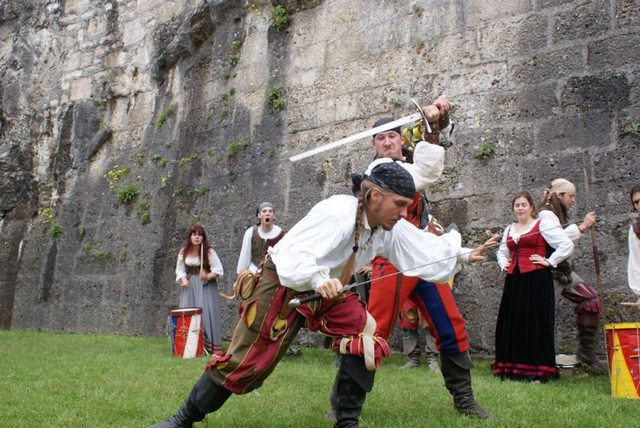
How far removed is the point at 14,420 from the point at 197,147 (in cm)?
677

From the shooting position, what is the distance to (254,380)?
359cm

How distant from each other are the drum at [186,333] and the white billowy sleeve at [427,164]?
4.33m

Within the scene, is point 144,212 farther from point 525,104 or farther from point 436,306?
point 436,306

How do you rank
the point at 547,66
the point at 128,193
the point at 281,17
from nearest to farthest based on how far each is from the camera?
the point at 547,66, the point at 281,17, the point at 128,193

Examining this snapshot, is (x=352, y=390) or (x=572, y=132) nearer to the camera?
(x=352, y=390)

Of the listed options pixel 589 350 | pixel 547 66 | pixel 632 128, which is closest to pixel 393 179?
pixel 589 350

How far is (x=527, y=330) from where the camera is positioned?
5.97 meters

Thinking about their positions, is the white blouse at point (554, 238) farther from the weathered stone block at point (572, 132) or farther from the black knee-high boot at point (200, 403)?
the black knee-high boot at point (200, 403)

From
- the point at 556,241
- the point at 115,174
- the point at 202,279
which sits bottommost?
the point at 202,279

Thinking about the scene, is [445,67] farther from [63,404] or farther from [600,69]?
[63,404]

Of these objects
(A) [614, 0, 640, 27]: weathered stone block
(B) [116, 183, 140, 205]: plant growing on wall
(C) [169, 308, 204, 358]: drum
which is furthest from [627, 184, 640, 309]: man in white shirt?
(B) [116, 183, 140, 205]: plant growing on wall

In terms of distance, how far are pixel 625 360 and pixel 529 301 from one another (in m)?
1.14

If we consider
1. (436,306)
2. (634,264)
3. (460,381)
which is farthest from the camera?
(634,264)

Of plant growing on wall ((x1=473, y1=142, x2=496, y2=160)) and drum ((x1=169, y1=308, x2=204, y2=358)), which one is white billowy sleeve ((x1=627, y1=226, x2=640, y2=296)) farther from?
drum ((x1=169, y1=308, x2=204, y2=358))
